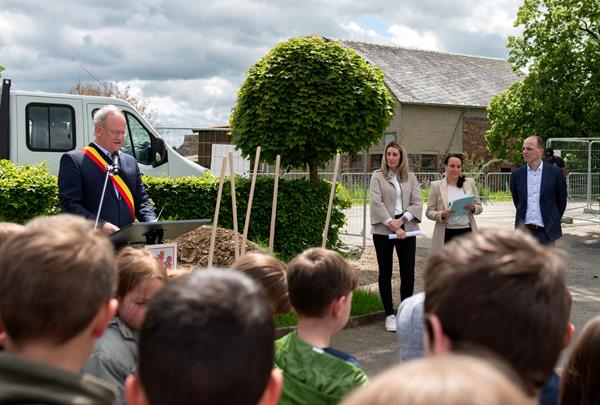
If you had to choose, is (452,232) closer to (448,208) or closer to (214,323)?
(448,208)

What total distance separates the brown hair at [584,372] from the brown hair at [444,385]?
135 cm

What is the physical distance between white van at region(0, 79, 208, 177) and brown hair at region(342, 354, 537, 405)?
1148 cm

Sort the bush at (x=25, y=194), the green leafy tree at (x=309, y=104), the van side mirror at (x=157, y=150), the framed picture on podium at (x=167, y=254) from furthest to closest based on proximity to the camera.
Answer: the van side mirror at (x=157, y=150) → the green leafy tree at (x=309, y=104) → the bush at (x=25, y=194) → the framed picture on podium at (x=167, y=254)

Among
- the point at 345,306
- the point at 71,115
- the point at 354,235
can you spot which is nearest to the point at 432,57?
the point at 354,235

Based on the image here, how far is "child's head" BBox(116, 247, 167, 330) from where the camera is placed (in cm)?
297

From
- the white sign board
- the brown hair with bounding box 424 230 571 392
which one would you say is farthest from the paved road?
the white sign board

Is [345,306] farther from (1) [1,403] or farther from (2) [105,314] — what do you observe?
(1) [1,403]

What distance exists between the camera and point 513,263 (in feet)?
5.00

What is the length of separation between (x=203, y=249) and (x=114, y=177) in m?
3.89

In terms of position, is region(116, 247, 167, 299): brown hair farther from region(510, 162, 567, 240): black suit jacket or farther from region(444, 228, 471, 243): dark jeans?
region(510, 162, 567, 240): black suit jacket

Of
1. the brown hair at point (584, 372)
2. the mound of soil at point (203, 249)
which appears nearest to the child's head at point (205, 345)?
the brown hair at point (584, 372)

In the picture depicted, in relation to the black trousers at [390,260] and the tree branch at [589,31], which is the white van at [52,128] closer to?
the black trousers at [390,260]

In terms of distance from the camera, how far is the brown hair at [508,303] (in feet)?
4.77

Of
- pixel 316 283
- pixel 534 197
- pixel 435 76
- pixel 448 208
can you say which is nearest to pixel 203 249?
pixel 448 208
